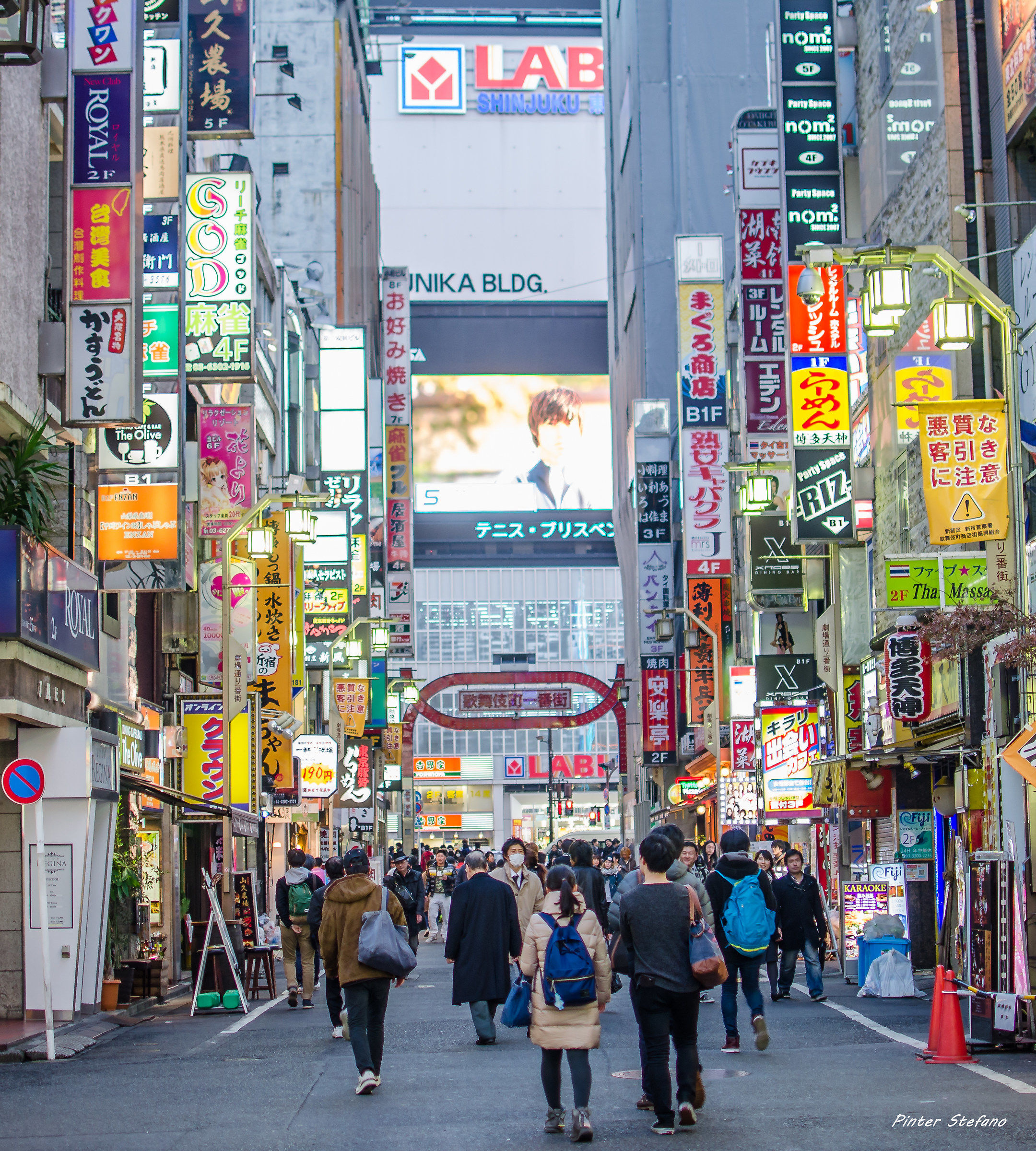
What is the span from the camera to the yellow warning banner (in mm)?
17406

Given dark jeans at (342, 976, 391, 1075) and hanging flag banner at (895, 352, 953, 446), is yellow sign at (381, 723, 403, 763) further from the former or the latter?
dark jeans at (342, 976, 391, 1075)

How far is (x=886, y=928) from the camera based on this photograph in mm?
18875

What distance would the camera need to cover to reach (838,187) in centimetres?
2759

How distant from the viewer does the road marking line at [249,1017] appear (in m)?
17.2

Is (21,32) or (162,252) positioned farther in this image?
(162,252)

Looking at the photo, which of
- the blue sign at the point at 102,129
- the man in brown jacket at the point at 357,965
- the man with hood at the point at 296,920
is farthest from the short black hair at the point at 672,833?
the blue sign at the point at 102,129

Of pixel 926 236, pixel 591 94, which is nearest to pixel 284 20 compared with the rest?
pixel 926 236

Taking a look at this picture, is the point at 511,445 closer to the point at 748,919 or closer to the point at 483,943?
the point at 483,943

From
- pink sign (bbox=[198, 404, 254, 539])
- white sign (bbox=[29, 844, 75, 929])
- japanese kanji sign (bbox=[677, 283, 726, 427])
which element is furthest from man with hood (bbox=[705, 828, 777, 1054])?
japanese kanji sign (bbox=[677, 283, 726, 427])

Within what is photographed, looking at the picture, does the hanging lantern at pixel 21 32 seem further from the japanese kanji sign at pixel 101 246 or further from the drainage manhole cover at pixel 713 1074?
the drainage manhole cover at pixel 713 1074

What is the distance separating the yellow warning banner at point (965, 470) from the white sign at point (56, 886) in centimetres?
971

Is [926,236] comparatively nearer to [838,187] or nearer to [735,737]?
[838,187]

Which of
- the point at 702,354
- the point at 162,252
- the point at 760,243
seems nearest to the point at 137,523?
the point at 162,252

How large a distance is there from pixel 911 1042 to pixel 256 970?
32.4ft
